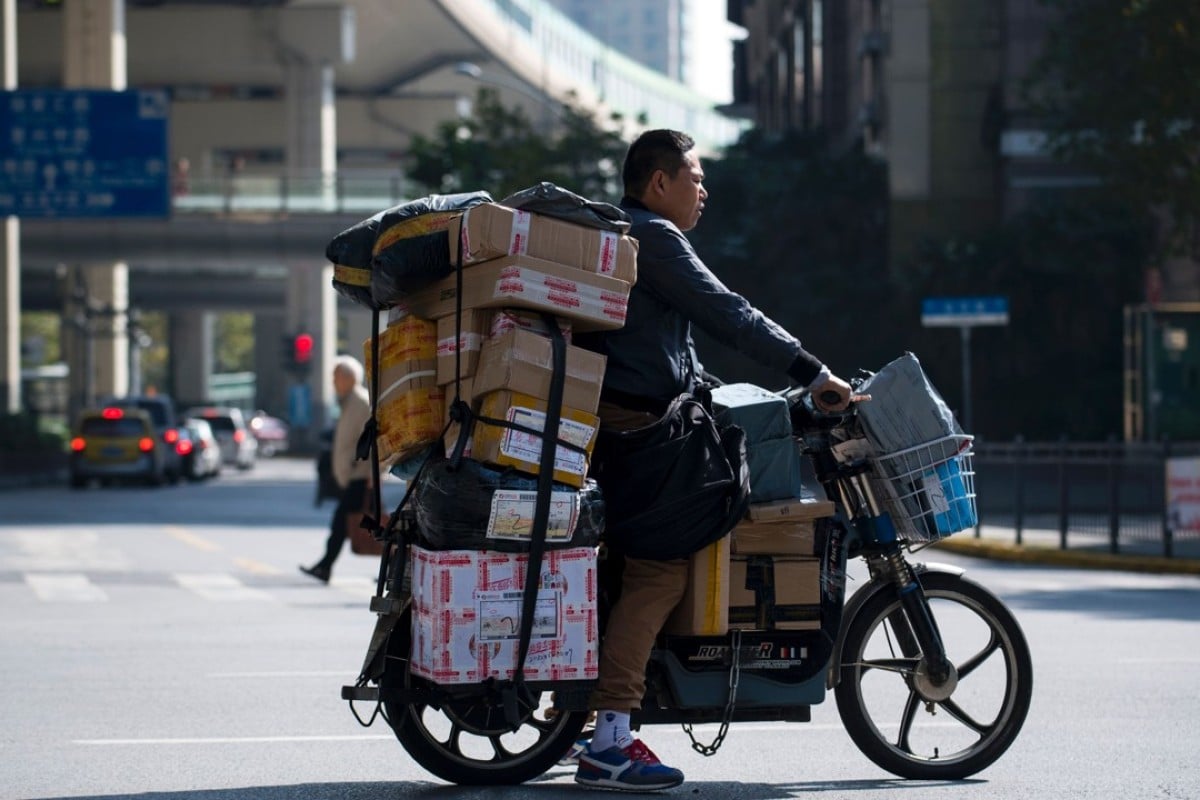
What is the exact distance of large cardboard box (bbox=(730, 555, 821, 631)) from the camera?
247 inches

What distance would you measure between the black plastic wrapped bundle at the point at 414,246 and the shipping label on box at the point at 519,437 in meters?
0.41

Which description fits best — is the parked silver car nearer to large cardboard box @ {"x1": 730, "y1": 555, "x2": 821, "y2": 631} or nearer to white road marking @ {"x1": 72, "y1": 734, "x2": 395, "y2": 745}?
white road marking @ {"x1": 72, "y1": 734, "x2": 395, "y2": 745}

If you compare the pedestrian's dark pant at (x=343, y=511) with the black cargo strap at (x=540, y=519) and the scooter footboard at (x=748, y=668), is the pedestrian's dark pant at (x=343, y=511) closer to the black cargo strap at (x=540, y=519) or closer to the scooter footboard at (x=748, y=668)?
the scooter footboard at (x=748, y=668)

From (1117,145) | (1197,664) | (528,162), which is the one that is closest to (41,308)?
(528,162)

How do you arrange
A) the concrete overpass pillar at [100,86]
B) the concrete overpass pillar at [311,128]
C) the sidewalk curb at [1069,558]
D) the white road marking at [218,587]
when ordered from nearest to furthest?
the white road marking at [218,587] < the sidewalk curb at [1069,558] < the concrete overpass pillar at [100,86] < the concrete overpass pillar at [311,128]

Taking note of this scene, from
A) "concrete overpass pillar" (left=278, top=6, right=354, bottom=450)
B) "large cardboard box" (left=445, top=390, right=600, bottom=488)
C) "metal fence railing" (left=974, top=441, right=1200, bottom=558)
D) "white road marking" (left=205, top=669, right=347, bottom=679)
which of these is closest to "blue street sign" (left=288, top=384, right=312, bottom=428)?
"concrete overpass pillar" (left=278, top=6, right=354, bottom=450)

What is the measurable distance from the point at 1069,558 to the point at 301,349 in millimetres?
37698

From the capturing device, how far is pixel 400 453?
6.12 metres

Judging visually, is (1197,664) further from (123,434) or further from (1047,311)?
(123,434)

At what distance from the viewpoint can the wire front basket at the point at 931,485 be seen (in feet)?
20.6

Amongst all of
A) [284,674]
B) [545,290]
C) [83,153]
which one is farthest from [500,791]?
[83,153]

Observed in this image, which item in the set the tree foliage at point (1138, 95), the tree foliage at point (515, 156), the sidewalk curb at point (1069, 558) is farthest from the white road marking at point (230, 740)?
the tree foliage at point (515, 156)

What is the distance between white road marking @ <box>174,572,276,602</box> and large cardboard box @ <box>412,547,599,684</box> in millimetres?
9185

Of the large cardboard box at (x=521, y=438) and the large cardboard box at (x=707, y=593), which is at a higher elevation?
the large cardboard box at (x=521, y=438)
